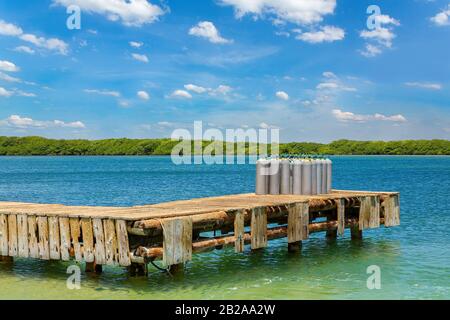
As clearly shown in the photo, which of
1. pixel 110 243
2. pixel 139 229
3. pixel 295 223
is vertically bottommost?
pixel 295 223

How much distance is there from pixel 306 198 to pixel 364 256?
3.40 meters

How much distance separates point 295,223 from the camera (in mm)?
20141

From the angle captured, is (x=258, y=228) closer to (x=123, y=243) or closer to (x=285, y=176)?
(x=285, y=176)

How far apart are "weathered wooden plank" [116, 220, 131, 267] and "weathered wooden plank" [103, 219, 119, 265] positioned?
0.47 feet

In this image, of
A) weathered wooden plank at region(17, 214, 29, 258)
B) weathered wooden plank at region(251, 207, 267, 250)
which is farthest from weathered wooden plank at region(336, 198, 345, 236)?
weathered wooden plank at region(17, 214, 29, 258)

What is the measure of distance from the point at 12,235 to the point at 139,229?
14.6 ft

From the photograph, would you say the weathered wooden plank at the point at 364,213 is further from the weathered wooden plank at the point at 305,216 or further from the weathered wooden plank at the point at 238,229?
the weathered wooden plank at the point at 238,229

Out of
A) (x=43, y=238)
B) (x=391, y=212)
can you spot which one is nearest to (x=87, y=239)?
(x=43, y=238)

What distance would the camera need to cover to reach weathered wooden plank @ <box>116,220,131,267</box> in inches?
581

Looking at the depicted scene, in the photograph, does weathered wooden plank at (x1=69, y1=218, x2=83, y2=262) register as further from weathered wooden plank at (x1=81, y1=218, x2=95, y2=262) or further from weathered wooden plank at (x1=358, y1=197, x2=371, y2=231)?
weathered wooden plank at (x1=358, y1=197, x2=371, y2=231)

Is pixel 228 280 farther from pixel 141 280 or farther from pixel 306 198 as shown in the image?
pixel 306 198

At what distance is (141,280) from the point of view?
16266mm
